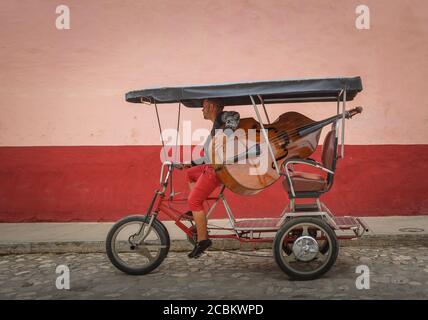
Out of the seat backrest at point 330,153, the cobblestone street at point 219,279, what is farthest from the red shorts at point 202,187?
the seat backrest at point 330,153

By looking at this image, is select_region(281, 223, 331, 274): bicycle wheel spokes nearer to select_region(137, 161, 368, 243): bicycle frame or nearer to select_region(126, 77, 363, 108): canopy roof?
select_region(137, 161, 368, 243): bicycle frame

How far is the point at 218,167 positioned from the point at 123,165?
3.63 metres

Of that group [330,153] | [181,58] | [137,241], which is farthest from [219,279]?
[181,58]

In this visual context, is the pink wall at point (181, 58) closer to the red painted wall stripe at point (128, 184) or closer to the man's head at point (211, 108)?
the red painted wall stripe at point (128, 184)

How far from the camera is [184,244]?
6.23 metres

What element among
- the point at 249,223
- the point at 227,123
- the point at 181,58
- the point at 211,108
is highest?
the point at 181,58

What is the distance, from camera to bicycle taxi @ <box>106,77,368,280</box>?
15.0 feet

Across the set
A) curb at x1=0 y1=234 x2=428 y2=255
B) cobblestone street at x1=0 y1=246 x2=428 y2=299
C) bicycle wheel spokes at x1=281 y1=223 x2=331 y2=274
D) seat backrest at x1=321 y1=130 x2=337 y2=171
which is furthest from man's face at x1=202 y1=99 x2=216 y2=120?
curb at x1=0 y1=234 x2=428 y2=255

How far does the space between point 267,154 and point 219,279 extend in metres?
1.37

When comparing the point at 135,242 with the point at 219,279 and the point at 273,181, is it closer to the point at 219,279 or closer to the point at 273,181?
the point at 219,279

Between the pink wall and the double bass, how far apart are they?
313cm

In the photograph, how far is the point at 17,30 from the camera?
27.0 ft
